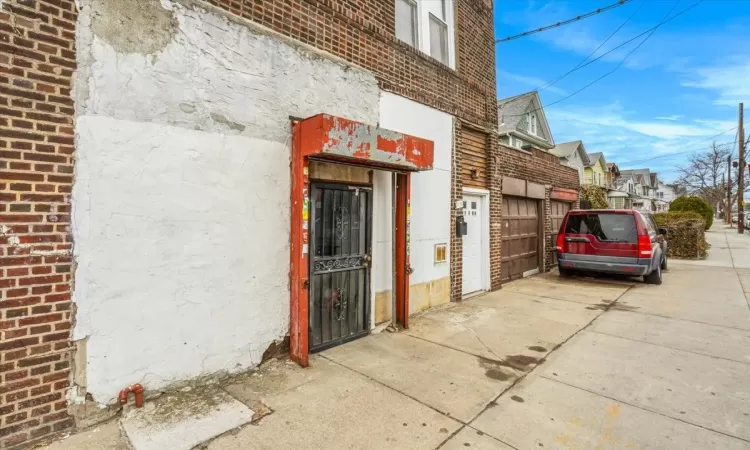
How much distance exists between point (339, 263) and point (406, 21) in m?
4.42

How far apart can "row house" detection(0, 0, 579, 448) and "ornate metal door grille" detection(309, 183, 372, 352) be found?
23mm

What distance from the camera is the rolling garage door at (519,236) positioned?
8.98 metres

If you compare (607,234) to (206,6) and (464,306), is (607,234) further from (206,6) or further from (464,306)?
(206,6)

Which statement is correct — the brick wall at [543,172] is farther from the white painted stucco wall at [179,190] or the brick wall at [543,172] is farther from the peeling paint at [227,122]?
the peeling paint at [227,122]

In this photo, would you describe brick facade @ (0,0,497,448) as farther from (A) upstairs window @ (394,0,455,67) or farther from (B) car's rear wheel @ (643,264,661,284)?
(B) car's rear wheel @ (643,264,661,284)

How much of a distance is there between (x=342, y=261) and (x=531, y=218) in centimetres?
729

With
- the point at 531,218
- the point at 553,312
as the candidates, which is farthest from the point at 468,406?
the point at 531,218

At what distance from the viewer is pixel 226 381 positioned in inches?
142

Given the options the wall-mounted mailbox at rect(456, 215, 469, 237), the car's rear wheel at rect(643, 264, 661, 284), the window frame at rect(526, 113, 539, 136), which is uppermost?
the window frame at rect(526, 113, 539, 136)

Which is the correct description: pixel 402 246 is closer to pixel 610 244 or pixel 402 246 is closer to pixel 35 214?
pixel 35 214

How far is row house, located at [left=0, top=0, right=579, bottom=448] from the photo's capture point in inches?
104

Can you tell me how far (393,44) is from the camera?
18.1 ft

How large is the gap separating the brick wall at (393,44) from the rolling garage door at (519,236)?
2466 millimetres

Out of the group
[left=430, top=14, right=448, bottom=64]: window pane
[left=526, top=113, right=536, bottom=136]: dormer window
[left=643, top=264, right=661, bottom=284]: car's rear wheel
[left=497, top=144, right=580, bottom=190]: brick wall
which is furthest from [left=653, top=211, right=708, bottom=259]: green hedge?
[left=430, top=14, right=448, bottom=64]: window pane
